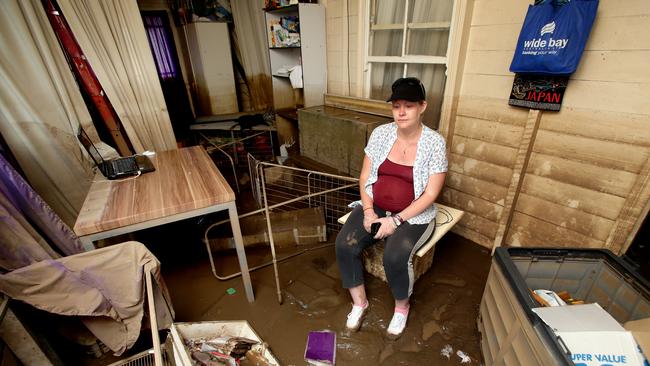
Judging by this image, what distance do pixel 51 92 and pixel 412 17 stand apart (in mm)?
2889

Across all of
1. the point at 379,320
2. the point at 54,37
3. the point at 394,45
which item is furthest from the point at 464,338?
the point at 54,37

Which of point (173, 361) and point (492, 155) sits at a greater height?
point (492, 155)

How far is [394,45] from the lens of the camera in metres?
2.61

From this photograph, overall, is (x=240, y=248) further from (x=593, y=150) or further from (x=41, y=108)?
(x=593, y=150)

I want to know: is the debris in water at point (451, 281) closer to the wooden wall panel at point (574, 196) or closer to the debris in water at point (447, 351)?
the debris in water at point (447, 351)

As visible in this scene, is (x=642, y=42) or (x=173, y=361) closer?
(x=173, y=361)

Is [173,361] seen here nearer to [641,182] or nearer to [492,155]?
[492,155]

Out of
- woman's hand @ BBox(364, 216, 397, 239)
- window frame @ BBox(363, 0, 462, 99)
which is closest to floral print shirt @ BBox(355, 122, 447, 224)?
woman's hand @ BBox(364, 216, 397, 239)

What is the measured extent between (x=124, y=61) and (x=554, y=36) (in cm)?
327

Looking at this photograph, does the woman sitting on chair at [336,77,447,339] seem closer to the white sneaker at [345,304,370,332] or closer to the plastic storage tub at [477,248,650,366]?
the white sneaker at [345,304,370,332]

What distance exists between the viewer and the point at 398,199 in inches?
65.4

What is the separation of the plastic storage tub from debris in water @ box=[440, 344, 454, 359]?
0.57ft

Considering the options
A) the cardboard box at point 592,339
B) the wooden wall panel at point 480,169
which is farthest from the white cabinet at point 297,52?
the cardboard box at point 592,339

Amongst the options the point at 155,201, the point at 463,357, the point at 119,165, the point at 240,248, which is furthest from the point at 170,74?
the point at 463,357
